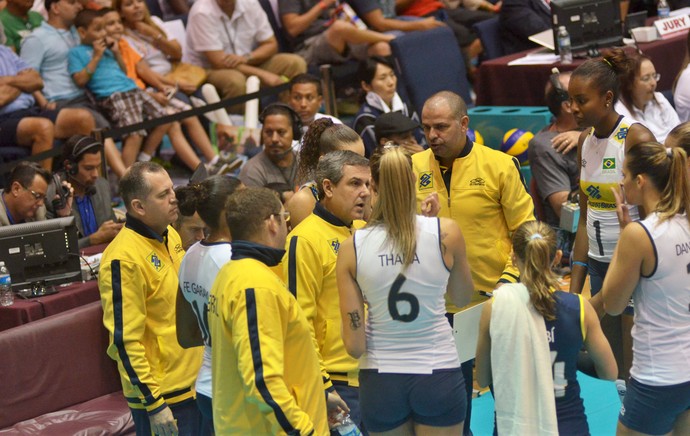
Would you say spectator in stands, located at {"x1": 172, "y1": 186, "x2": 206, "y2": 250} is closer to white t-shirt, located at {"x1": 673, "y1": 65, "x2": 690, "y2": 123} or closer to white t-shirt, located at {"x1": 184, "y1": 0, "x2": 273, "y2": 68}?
white t-shirt, located at {"x1": 673, "y1": 65, "x2": 690, "y2": 123}

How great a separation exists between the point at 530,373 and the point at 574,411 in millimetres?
244

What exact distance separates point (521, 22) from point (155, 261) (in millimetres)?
6192

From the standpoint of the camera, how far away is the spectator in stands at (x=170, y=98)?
8734mm

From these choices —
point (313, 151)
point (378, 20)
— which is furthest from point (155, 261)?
point (378, 20)

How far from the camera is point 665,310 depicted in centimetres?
399

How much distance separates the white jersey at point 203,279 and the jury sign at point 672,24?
602 centimetres

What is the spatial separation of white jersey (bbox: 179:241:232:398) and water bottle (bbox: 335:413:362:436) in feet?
1.74

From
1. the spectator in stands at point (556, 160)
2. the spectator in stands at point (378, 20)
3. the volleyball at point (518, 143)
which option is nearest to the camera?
the spectator in stands at point (556, 160)

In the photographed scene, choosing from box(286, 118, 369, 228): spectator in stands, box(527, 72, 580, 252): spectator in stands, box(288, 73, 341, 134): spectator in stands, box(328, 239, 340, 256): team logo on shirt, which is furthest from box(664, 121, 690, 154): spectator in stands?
box(288, 73, 341, 134): spectator in stands

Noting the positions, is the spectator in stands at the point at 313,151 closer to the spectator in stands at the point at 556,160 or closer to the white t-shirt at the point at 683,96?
the spectator in stands at the point at 556,160

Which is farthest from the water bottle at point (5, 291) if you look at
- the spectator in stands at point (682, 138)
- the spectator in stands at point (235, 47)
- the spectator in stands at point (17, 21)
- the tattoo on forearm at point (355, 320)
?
the spectator in stands at point (235, 47)

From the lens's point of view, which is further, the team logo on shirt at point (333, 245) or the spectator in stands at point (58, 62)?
the spectator in stands at point (58, 62)

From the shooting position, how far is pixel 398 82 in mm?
9305

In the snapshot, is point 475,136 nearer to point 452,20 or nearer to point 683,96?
point 683,96
